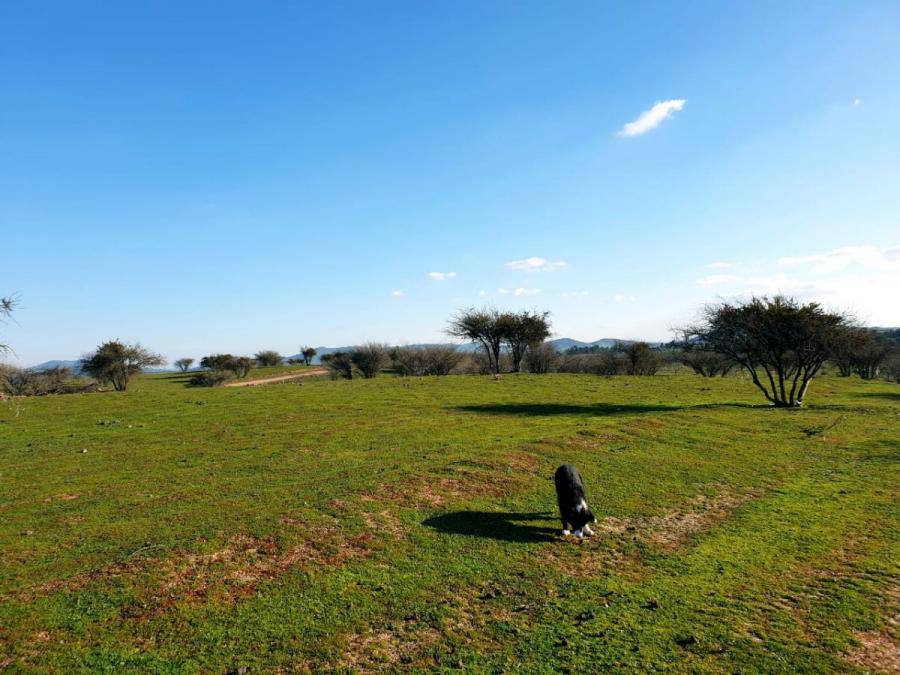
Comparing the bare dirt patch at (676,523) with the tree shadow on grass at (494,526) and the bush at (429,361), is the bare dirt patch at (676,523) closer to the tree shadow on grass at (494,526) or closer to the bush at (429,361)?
the tree shadow on grass at (494,526)

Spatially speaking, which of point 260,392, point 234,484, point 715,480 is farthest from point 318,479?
point 260,392

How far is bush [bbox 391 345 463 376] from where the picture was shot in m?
67.0

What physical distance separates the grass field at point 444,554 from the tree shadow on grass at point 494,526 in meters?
0.06

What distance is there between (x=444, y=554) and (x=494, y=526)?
5.92ft

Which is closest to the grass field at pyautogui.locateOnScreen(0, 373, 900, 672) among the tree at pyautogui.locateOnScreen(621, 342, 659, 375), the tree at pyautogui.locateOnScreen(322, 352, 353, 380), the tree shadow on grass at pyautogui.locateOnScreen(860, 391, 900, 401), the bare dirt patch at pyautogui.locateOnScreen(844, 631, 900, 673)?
the bare dirt patch at pyautogui.locateOnScreen(844, 631, 900, 673)

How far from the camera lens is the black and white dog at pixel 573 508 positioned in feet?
32.3

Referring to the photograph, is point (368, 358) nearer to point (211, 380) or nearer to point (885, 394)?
point (211, 380)

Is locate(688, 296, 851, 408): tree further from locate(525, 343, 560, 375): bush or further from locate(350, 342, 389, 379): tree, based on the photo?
locate(350, 342, 389, 379): tree

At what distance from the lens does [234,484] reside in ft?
42.3

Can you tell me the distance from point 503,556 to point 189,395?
3199 cm

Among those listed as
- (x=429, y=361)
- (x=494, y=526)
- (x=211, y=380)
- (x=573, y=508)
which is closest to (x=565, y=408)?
(x=573, y=508)

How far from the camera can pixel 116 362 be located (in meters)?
49.1

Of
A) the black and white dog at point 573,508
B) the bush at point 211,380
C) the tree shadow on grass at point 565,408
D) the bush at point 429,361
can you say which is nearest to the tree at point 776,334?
the tree shadow on grass at point 565,408

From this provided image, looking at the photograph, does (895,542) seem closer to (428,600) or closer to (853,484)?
(853,484)
